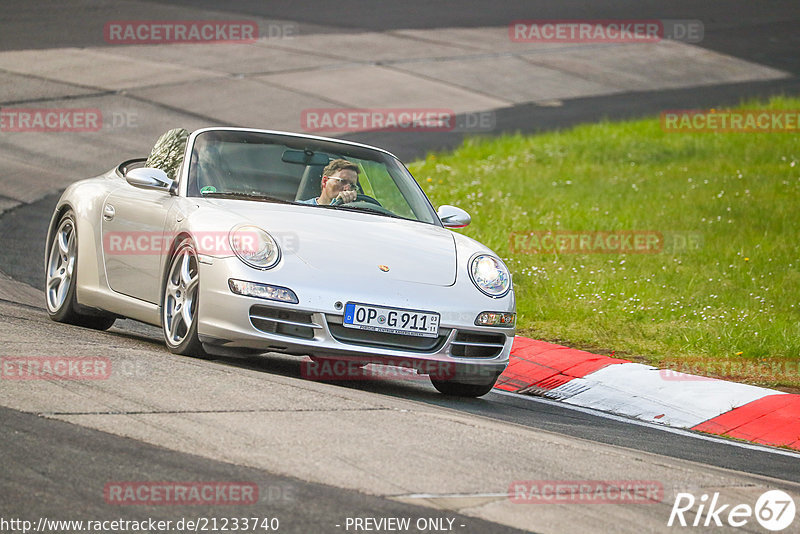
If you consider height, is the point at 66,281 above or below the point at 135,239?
below

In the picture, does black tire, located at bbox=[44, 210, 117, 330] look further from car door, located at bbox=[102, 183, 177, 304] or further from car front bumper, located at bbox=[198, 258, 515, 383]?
car front bumper, located at bbox=[198, 258, 515, 383]

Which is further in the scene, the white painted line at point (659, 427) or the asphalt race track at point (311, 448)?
the white painted line at point (659, 427)

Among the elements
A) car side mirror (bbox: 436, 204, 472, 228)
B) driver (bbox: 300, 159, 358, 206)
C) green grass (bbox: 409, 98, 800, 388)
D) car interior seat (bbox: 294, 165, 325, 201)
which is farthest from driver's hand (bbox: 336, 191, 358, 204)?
green grass (bbox: 409, 98, 800, 388)

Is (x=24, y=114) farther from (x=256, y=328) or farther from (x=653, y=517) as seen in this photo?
(x=653, y=517)

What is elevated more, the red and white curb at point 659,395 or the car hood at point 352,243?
the car hood at point 352,243

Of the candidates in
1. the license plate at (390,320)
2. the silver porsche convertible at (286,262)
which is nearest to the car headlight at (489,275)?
the silver porsche convertible at (286,262)

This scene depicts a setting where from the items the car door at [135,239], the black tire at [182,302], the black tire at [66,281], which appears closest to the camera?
the black tire at [182,302]

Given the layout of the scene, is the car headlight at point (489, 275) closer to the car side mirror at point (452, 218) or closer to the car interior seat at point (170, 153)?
the car side mirror at point (452, 218)

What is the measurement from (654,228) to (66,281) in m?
7.34

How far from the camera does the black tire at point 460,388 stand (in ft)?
24.5

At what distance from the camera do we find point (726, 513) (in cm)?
475

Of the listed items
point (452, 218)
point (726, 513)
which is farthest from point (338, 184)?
point (726, 513)

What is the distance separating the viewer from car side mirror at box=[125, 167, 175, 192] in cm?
741

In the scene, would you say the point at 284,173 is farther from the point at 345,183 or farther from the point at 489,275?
the point at 489,275
